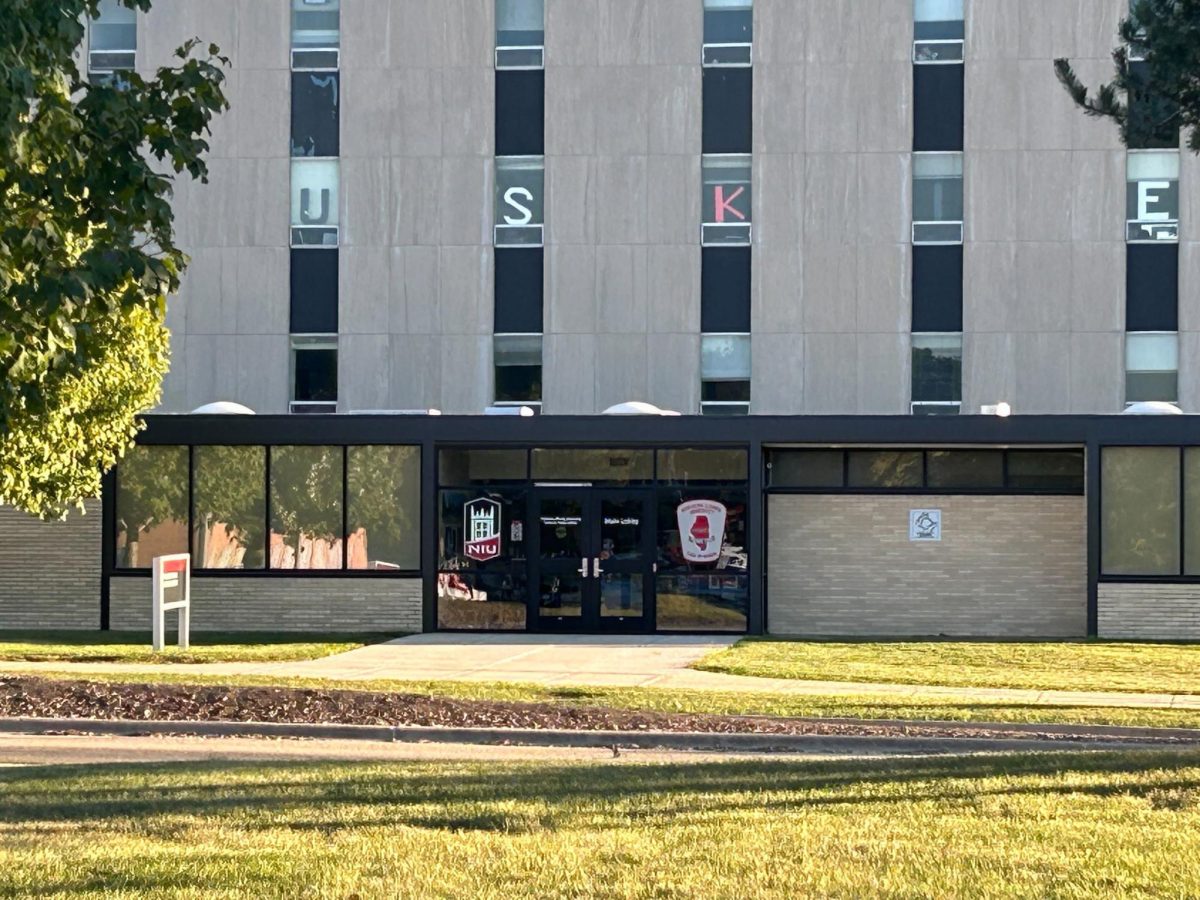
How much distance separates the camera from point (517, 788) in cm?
1128

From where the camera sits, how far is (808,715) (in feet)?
58.1

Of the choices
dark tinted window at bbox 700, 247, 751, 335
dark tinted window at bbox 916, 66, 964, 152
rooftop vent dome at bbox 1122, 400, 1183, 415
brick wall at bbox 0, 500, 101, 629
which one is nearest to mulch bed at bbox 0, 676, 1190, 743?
brick wall at bbox 0, 500, 101, 629

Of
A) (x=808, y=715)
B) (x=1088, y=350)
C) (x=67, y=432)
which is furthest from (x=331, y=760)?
(x=1088, y=350)

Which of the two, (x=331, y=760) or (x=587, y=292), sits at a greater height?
(x=587, y=292)

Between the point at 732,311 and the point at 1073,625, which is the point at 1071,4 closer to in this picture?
the point at 732,311

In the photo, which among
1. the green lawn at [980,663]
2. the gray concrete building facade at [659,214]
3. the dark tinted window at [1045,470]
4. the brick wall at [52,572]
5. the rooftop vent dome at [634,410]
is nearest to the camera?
the green lawn at [980,663]

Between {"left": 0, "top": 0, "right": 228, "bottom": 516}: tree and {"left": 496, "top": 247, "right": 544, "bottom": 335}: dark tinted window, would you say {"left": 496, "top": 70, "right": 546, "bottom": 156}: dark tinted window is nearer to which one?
{"left": 496, "top": 247, "right": 544, "bottom": 335}: dark tinted window

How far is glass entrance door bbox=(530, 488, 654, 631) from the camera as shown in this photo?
29.9 m

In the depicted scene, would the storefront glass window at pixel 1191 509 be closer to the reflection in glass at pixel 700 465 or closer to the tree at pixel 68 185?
the reflection in glass at pixel 700 465

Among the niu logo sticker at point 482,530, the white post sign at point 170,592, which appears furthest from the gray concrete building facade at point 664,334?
the white post sign at point 170,592

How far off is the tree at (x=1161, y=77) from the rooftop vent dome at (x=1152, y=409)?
14544mm

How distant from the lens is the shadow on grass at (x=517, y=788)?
10.0 metres

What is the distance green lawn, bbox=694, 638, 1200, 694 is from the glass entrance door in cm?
260

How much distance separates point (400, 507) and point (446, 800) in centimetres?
1951
